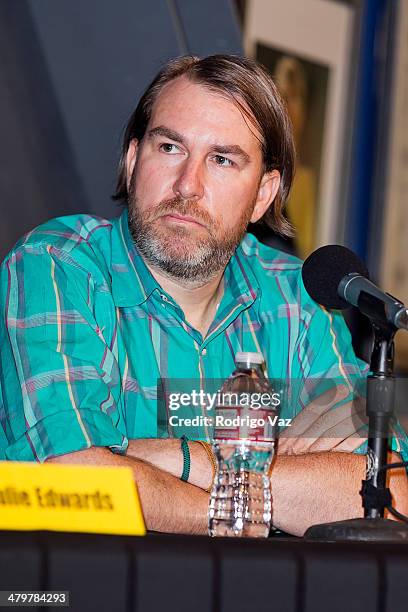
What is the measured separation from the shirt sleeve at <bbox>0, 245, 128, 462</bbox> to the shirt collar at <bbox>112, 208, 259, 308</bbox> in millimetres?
74

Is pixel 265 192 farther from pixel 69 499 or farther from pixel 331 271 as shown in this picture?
pixel 69 499

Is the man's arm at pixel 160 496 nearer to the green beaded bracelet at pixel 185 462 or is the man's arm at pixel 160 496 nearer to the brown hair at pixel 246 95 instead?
the green beaded bracelet at pixel 185 462

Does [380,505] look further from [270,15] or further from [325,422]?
[270,15]

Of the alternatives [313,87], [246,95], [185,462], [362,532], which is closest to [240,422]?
[185,462]

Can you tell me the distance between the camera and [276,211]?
7.80 feet

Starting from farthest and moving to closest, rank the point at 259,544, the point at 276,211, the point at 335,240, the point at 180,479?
the point at 335,240, the point at 276,211, the point at 180,479, the point at 259,544

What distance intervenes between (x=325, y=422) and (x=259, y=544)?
86 centimetres

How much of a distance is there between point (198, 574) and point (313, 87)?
13.4ft

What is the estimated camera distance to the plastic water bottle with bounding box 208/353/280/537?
1453 millimetres

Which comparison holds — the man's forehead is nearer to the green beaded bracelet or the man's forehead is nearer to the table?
the green beaded bracelet

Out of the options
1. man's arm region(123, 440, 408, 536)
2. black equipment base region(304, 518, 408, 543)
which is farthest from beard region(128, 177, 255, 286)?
black equipment base region(304, 518, 408, 543)

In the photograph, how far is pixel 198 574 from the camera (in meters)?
0.96

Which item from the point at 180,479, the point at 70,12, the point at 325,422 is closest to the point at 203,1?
the point at 70,12

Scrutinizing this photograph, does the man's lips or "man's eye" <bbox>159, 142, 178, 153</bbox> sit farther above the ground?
"man's eye" <bbox>159, 142, 178, 153</bbox>
